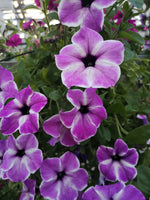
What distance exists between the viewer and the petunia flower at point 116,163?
35 cm

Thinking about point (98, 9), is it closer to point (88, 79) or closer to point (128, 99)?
point (88, 79)

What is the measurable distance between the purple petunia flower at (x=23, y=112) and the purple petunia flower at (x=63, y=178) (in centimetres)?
9

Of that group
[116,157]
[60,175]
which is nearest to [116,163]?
[116,157]

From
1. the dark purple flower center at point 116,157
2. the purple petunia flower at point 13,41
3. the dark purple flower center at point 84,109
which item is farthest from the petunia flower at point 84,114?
the purple petunia flower at point 13,41

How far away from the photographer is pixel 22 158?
367 millimetres

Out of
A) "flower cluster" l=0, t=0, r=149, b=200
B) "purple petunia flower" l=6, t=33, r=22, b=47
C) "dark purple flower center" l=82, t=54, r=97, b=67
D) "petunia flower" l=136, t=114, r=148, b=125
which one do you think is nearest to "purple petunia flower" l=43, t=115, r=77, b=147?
"flower cluster" l=0, t=0, r=149, b=200

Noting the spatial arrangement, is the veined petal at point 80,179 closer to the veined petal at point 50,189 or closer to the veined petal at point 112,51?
the veined petal at point 50,189

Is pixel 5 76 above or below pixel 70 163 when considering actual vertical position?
above

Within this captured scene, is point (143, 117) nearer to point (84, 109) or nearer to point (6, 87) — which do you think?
point (84, 109)

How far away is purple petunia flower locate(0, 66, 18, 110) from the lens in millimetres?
365

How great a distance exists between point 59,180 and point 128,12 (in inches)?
14.8

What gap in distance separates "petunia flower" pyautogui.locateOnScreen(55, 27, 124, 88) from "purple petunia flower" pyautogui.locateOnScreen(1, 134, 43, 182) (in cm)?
15

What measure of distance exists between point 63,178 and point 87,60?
24 cm

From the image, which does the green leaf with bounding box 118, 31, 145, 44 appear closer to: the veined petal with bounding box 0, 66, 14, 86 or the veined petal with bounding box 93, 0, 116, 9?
the veined petal with bounding box 93, 0, 116, 9
